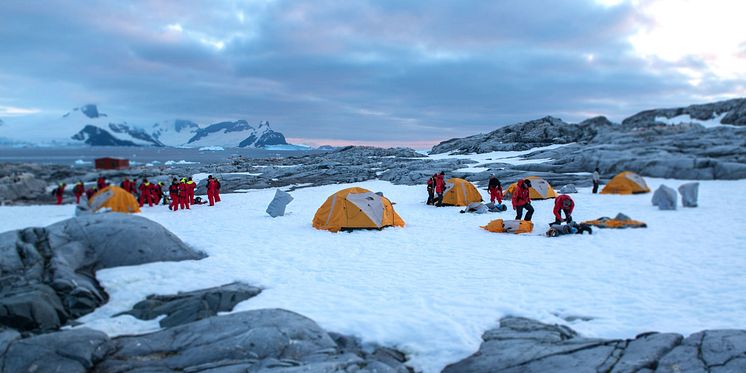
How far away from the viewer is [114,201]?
23.2 meters

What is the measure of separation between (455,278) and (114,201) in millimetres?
19454

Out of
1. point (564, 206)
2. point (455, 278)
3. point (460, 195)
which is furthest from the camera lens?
point (460, 195)

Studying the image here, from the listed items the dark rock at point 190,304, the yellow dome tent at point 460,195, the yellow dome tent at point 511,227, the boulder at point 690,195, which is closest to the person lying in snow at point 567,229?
the yellow dome tent at point 511,227

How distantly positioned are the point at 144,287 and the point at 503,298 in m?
7.59

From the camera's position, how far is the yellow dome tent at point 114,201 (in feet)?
75.5

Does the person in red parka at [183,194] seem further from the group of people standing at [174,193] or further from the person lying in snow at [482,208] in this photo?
the person lying in snow at [482,208]

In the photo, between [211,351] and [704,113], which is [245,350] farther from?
[704,113]

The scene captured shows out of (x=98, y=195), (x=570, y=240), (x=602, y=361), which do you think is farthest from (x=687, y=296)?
(x=98, y=195)

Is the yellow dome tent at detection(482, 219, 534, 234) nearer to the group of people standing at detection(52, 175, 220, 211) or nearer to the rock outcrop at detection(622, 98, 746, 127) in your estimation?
the group of people standing at detection(52, 175, 220, 211)

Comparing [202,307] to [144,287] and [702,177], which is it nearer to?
[144,287]

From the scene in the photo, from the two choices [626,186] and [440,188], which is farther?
[626,186]

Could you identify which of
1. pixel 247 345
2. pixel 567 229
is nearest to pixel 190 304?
pixel 247 345

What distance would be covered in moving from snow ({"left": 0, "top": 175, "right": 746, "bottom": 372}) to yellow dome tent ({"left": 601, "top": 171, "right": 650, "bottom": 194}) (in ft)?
29.0

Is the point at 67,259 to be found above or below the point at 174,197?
below
